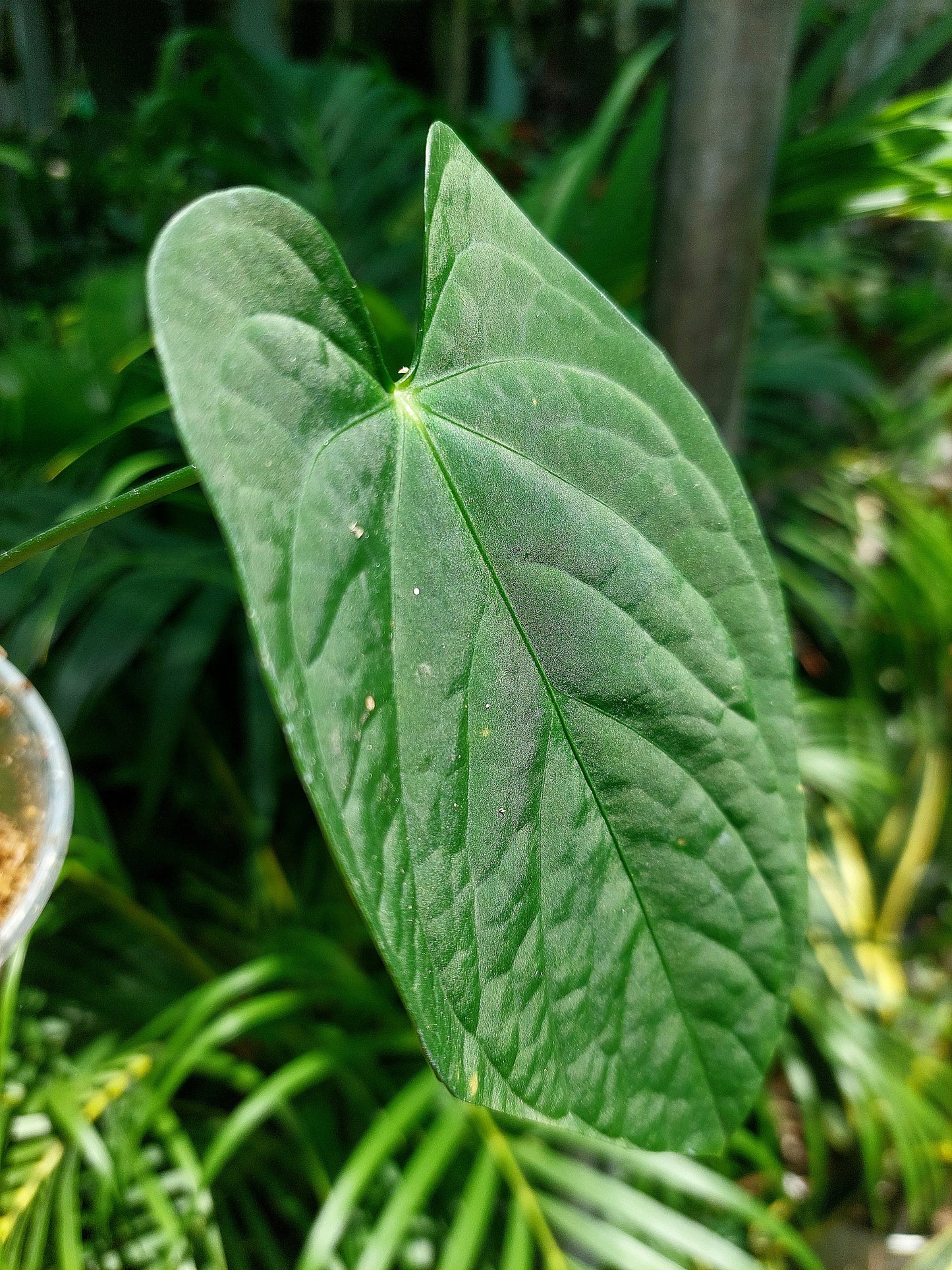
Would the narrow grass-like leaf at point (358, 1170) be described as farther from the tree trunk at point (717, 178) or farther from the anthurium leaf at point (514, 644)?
the tree trunk at point (717, 178)

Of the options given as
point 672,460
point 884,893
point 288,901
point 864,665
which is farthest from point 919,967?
point 672,460

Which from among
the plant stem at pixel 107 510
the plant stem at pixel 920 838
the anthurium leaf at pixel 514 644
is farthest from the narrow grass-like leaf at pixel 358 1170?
the plant stem at pixel 920 838

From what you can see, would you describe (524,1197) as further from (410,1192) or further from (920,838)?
(920,838)

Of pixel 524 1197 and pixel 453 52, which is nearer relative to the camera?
pixel 524 1197

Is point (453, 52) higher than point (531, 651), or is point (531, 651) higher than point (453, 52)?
point (453, 52)

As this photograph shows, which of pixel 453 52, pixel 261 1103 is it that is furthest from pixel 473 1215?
pixel 453 52

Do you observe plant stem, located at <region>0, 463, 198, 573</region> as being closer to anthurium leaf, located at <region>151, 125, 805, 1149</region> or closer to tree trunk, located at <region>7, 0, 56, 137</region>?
anthurium leaf, located at <region>151, 125, 805, 1149</region>
